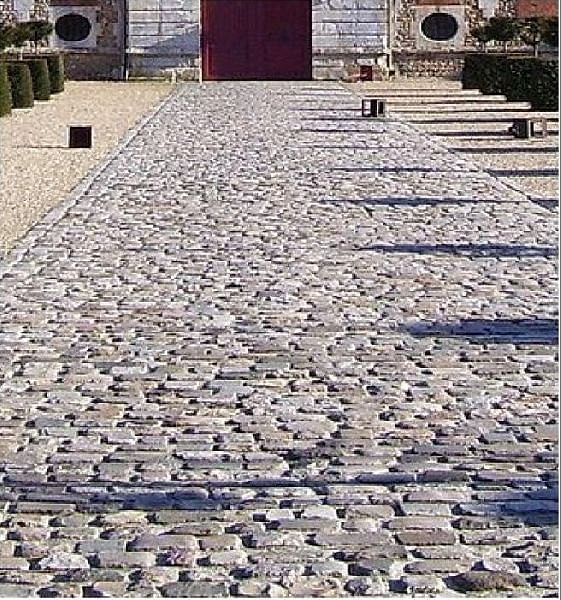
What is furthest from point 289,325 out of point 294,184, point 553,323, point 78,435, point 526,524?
point 294,184

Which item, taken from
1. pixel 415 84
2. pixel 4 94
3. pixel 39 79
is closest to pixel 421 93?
pixel 415 84

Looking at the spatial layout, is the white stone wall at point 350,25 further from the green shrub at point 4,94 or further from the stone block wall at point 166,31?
the green shrub at point 4,94

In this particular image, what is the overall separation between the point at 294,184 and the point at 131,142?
16.7ft

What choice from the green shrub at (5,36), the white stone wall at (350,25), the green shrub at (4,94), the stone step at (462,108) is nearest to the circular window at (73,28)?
the white stone wall at (350,25)

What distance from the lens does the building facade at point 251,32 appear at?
3519cm

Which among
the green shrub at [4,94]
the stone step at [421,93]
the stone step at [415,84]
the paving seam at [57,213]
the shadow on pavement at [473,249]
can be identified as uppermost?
the green shrub at [4,94]

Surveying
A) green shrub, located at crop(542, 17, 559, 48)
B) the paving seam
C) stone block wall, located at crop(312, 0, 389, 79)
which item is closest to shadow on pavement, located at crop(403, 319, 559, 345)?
the paving seam

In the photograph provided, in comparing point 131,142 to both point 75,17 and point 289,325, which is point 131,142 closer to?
point 289,325

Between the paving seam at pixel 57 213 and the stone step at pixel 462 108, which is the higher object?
the stone step at pixel 462 108

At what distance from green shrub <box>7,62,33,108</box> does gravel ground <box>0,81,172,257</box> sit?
0.33m

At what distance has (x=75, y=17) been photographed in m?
35.4

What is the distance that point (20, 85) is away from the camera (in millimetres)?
24641

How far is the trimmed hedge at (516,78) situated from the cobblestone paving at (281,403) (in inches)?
400

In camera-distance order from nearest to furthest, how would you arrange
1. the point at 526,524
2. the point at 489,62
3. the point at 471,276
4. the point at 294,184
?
1. the point at 526,524
2. the point at 471,276
3. the point at 294,184
4. the point at 489,62
